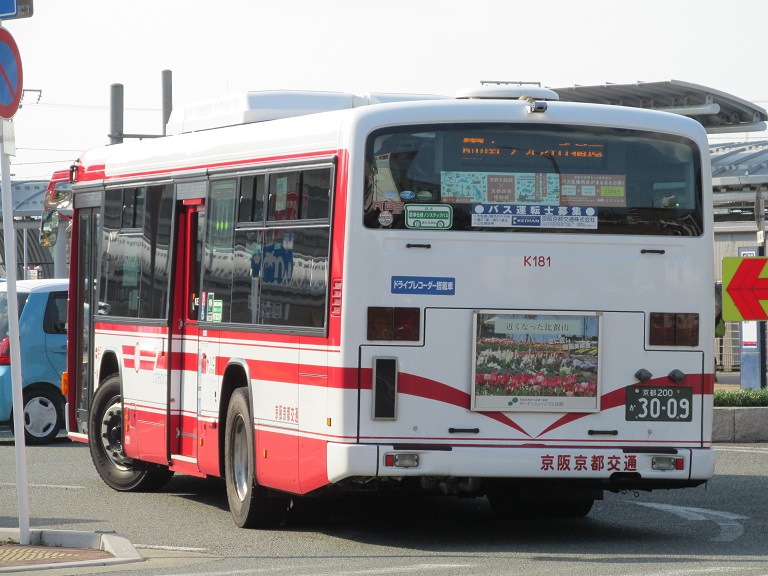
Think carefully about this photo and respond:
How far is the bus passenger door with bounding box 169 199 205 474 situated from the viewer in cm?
1194

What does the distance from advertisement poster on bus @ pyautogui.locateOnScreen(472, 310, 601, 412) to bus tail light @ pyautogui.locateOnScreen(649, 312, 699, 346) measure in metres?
0.40

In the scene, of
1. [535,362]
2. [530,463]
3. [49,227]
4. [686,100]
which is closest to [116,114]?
[49,227]

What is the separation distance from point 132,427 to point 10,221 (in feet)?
12.8

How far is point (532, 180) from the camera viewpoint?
986 centimetres

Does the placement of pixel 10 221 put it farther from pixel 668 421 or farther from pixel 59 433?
pixel 59 433

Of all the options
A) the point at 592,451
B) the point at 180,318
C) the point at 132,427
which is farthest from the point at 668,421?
the point at 132,427

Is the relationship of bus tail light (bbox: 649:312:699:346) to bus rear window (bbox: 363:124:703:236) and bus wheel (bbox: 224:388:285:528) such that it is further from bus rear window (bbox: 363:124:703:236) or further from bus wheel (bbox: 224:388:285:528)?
bus wheel (bbox: 224:388:285:528)

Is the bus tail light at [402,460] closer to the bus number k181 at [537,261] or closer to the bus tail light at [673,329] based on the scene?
the bus number k181 at [537,261]

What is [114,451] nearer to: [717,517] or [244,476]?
[244,476]

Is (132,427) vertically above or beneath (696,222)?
beneath

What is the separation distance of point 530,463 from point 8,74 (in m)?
4.11

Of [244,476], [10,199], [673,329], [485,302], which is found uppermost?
[10,199]

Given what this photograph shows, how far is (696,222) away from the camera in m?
10.1

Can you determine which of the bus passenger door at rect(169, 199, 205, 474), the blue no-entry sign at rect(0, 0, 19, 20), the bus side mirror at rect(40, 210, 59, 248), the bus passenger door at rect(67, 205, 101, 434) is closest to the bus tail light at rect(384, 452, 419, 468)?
the bus passenger door at rect(169, 199, 205, 474)
